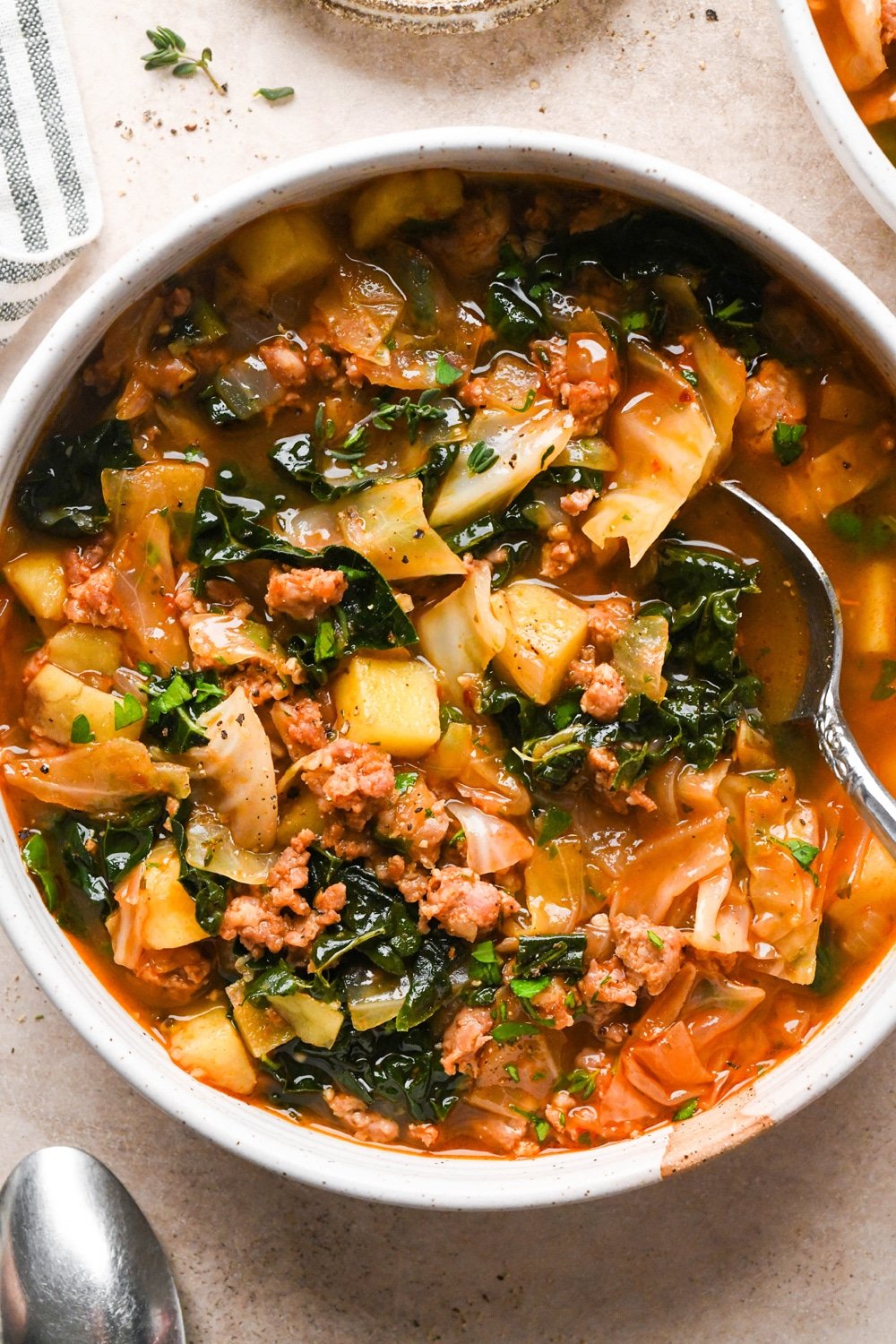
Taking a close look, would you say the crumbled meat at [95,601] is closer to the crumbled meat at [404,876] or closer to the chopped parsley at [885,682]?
the crumbled meat at [404,876]

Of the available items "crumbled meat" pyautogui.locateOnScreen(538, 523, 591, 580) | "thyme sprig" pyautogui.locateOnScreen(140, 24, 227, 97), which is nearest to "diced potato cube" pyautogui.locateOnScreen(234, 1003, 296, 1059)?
"crumbled meat" pyautogui.locateOnScreen(538, 523, 591, 580)

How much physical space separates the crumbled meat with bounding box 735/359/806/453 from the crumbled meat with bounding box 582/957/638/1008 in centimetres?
156

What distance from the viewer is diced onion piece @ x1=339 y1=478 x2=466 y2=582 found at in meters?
3.37

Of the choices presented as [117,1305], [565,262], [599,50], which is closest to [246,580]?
[565,262]

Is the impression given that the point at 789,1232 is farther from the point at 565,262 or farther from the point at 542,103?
the point at 542,103

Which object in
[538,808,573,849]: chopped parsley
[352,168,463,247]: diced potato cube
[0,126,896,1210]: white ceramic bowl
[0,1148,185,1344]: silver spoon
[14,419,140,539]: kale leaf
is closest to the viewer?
[0,126,896,1210]: white ceramic bowl

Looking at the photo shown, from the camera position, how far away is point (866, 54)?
3498 mm

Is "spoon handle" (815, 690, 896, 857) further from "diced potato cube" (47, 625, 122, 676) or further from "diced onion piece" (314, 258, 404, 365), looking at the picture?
"diced potato cube" (47, 625, 122, 676)

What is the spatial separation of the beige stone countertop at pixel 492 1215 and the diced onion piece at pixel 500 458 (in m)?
1.02

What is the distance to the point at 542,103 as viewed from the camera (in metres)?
3.73

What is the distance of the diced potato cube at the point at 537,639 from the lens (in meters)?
3.44

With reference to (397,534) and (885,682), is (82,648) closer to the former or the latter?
(397,534)

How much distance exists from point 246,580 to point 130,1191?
1.98 m

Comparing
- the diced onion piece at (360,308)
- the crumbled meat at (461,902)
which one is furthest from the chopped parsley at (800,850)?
the diced onion piece at (360,308)
